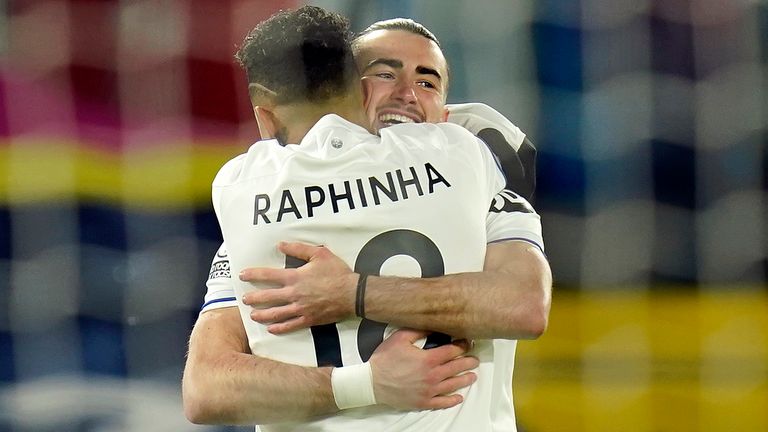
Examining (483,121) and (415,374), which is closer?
(415,374)

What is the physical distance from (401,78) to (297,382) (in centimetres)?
107

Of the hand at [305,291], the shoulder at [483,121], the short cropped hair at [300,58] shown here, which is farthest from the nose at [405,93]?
the hand at [305,291]

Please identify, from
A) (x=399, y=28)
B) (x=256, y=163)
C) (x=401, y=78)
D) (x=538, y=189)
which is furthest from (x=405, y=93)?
(x=538, y=189)

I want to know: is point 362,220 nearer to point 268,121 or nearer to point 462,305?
point 462,305

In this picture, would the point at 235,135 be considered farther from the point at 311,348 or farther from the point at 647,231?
the point at 311,348

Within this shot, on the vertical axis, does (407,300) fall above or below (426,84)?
below

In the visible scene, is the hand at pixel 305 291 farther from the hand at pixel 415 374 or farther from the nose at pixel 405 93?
the nose at pixel 405 93

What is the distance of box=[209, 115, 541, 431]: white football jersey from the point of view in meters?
2.13

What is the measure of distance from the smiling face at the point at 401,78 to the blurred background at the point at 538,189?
83 cm

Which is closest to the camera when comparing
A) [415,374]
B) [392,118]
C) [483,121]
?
[415,374]

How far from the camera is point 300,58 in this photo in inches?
91.4

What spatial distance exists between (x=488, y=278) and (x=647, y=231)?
1961 mm

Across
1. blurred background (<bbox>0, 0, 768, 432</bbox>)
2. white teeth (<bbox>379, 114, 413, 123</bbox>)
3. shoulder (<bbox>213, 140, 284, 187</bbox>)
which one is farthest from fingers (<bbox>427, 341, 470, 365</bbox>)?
blurred background (<bbox>0, 0, 768, 432</bbox>)

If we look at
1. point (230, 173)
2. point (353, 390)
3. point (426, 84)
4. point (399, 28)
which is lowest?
point (353, 390)
